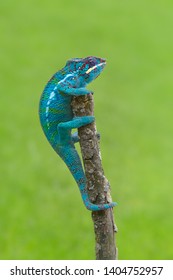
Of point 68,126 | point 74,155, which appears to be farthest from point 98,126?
point 68,126

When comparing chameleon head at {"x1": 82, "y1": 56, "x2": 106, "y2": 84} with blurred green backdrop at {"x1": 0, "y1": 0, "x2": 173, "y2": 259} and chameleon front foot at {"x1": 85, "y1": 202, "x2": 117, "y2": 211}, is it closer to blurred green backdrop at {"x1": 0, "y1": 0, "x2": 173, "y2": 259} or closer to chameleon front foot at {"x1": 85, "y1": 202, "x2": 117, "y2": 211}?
chameleon front foot at {"x1": 85, "y1": 202, "x2": 117, "y2": 211}

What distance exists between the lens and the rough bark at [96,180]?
1.66 meters

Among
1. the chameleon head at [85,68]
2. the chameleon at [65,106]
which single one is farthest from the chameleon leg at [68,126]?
the chameleon head at [85,68]

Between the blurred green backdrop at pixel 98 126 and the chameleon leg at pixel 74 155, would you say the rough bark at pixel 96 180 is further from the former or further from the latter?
the blurred green backdrop at pixel 98 126

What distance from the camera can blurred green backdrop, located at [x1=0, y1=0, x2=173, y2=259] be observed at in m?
4.29

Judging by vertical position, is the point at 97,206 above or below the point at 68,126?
below

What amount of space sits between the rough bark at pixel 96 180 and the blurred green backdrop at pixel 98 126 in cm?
232

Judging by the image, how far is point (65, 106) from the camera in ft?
5.62

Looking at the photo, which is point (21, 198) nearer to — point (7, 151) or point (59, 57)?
point (7, 151)

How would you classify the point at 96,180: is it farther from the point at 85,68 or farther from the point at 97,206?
the point at 85,68

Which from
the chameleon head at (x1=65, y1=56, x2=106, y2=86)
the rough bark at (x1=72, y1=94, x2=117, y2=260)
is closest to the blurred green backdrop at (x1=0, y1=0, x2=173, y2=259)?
the rough bark at (x1=72, y1=94, x2=117, y2=260)

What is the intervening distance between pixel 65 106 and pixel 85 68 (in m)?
0.15

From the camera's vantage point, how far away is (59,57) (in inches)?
299
